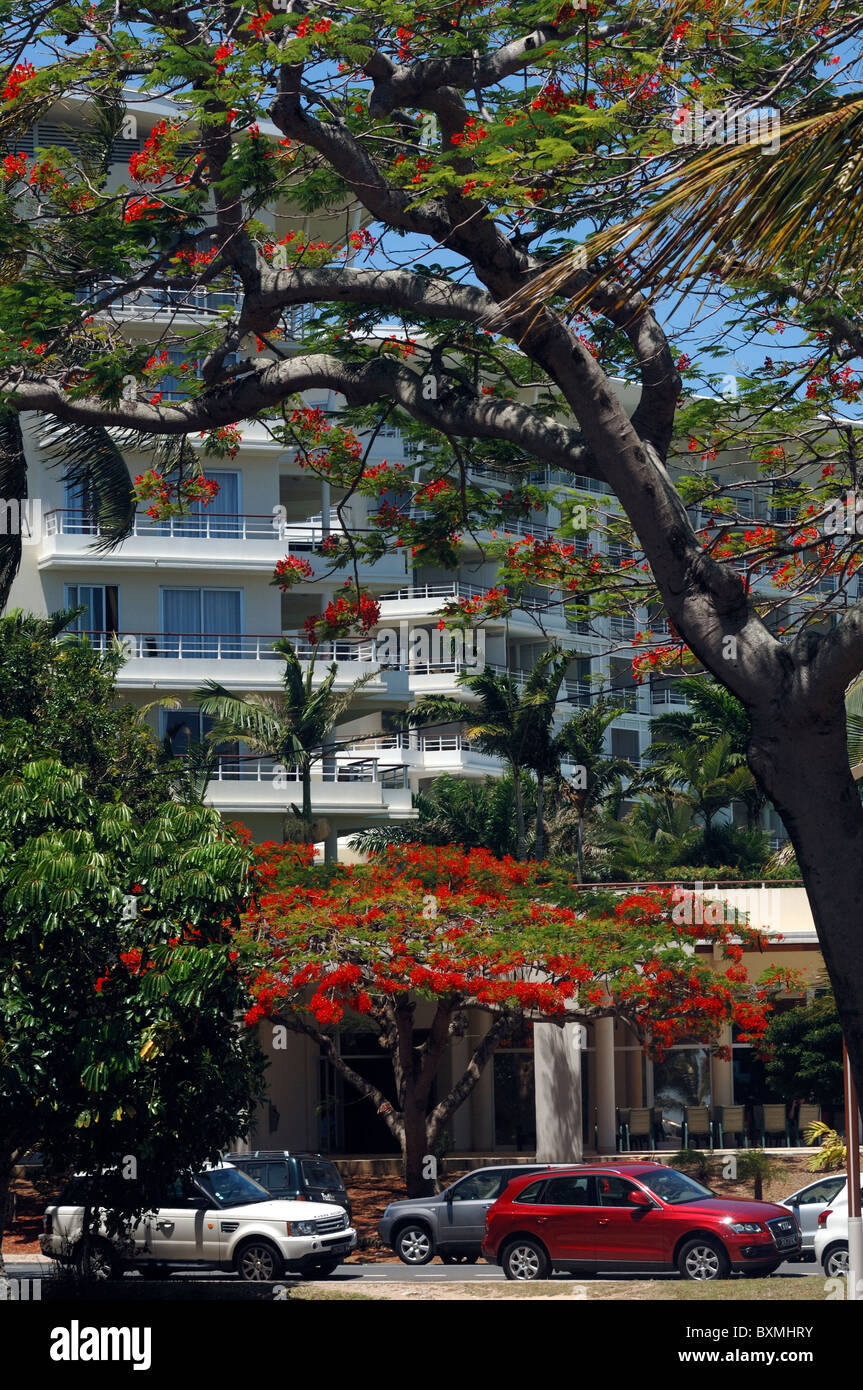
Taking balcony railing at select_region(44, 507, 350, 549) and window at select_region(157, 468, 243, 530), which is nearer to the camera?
balcony railing at select_region(44, 507, 350, 549)

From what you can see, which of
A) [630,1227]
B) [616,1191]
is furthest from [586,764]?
[630,1227]

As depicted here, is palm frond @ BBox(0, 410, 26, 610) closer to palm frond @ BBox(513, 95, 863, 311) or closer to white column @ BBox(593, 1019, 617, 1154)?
palm frond @ BBox(513, 95, 863, 311)

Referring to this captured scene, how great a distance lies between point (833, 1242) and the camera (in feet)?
61.9

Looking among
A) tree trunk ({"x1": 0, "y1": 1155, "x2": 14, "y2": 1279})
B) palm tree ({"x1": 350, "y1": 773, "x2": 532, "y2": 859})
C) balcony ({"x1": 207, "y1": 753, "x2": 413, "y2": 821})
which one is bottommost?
tree trunk ({"x1": 0, "y1": 1155, "x2": 14, "y2": 1279})

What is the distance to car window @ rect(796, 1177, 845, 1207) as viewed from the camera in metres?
21.1

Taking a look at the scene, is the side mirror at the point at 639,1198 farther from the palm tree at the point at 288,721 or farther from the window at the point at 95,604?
the window at the point at 95,604

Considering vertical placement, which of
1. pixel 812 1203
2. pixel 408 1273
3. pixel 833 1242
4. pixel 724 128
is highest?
pixel 724 128

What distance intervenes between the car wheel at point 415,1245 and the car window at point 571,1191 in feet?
11.1

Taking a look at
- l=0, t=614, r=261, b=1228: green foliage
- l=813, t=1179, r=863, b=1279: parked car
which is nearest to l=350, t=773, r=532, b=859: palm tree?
l=813, t=1179, r=863, b=1279: parked car

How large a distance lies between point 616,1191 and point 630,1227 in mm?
475

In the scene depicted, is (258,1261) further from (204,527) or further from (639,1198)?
(204,527)

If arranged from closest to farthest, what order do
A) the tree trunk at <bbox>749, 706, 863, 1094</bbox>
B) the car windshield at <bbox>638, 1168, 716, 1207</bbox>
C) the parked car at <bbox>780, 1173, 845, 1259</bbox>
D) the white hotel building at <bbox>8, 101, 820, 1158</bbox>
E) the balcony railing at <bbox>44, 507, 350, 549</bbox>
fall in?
the tree trunk at <bbox>749, 706, 863, 1094</bbox> → the car windshield at <bbox>638, 1168, 716, 1207</bbox> → the parked car at <bbox>780, 1173, 845, 1259</bbox> → the white hotel building at <bbox>8, 101, 820, 1158</bbox> → the balcony railing at <bbox>44, 507, 350, 549</bbox>

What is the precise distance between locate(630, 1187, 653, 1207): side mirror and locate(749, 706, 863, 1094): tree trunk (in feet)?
34.0

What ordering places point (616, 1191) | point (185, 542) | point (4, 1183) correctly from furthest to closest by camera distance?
1. point (185, 542)
2. point (616, 1191)
3. point (4, 1183)
